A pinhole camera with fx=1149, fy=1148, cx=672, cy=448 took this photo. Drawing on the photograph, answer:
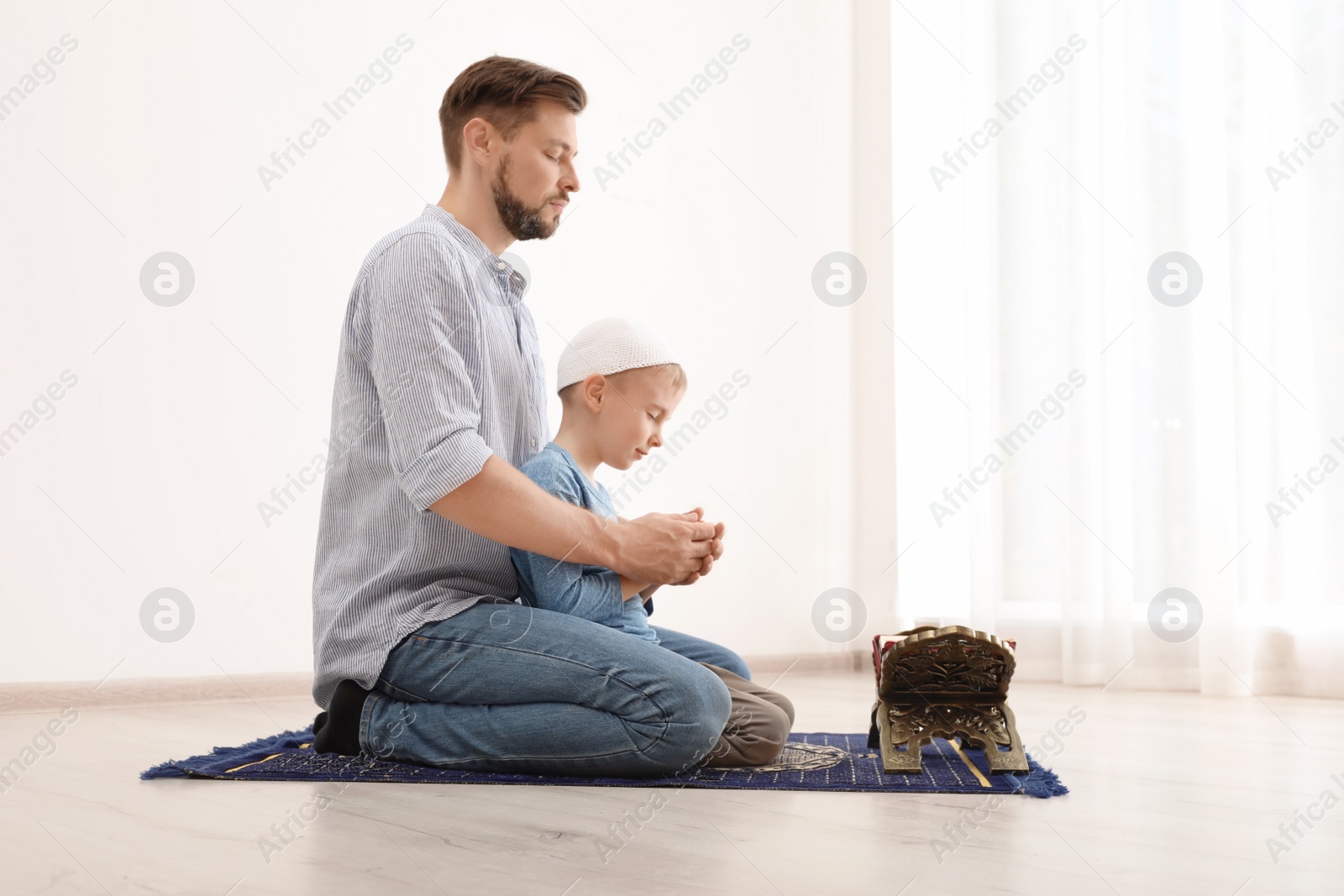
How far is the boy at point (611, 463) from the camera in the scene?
5.52 feet

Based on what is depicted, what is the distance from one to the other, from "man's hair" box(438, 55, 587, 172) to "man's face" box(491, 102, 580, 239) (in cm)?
1

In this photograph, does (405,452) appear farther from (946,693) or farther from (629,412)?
(946,693)

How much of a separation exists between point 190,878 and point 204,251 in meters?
2.09

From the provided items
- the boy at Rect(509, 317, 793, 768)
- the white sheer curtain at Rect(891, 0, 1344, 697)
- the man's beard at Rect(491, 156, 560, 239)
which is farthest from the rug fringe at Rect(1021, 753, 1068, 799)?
the white sheer curtain at Rect(891, 0, 1344, 697)

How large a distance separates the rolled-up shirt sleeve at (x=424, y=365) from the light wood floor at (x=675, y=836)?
0.43 meters

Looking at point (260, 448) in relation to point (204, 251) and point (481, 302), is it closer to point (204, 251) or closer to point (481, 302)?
point (204, 251)

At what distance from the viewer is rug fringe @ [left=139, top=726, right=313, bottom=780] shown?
5.32 feet

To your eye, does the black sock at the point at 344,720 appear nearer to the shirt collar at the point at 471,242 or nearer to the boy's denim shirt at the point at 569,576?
the boy's denim shirt at the point at 569,576

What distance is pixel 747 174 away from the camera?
384 centimetres

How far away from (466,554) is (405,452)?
20 centimetres

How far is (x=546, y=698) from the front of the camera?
1582 millimetres

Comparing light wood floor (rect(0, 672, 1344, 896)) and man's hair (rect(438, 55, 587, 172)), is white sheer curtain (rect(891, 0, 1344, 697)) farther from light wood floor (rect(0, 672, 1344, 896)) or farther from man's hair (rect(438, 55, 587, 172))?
man's hair (rect(438, 55, 587, 172))

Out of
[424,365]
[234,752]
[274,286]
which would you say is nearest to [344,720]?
[234,752]

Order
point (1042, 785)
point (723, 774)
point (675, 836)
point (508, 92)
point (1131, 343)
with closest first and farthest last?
point (675, 836)
point (1042, 785)
point (723, 774)
point (508, 92)
point (1131, 343)
